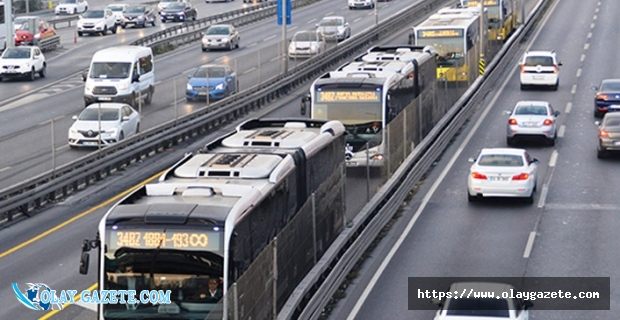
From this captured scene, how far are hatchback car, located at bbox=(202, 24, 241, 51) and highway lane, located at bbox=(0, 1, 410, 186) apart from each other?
0.43 meters

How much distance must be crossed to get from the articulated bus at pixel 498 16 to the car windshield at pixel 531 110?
23271mm

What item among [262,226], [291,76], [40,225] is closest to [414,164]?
[40,225]

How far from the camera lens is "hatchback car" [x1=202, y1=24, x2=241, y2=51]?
71.1 metres

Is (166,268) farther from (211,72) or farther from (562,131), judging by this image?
(211,72)

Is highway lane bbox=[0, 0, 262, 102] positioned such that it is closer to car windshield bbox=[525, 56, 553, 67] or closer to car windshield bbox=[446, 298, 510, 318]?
car windshield bbox=[525, 56, 553, 67]

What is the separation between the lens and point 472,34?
5522 cm

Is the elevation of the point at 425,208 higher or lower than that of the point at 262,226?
lower

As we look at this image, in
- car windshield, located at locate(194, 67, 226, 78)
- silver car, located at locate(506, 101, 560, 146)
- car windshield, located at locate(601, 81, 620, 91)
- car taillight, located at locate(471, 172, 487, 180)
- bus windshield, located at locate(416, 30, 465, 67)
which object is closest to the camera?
car taillight, located at locate(471, 172, 487, 180)

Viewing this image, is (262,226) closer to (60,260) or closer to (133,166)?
(60,260)

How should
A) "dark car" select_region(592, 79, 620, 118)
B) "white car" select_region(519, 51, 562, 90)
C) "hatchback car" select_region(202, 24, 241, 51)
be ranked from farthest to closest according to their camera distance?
"hatchback car" select_region(202, 24, 241, 51) → "white car" select_region(519, 51, 562, 90) → "dark car" select_region(592, 79, 620, 118)

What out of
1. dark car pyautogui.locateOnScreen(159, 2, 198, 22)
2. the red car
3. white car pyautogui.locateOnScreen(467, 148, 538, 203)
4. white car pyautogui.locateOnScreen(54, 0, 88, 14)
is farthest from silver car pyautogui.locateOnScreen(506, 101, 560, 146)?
white car pyautogui.locateOnScreen(54, 0, 88, 14)

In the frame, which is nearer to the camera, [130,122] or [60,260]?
[60,260]

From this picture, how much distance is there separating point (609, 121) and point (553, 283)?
50.7 ft

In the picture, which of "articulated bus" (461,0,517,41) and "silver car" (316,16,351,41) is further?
"silver car" (316,16,351,41)
